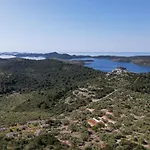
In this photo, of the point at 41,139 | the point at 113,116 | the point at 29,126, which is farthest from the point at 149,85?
the point at 41,139

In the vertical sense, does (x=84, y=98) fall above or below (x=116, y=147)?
below

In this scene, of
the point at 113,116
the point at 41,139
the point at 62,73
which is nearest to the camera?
the point at 41,139

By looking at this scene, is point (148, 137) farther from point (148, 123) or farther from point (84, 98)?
point (84, 98)

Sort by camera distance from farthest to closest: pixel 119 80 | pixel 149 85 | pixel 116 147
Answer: pixel 119 80 → pixel 149 85 → pixel 116 147

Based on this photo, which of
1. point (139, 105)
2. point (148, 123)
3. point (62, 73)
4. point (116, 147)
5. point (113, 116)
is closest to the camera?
point (116, 147)

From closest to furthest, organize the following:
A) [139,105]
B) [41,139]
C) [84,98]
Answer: [41,139] < [139,105] < [84,98]

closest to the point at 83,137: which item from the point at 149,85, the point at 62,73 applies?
the point at 149,85

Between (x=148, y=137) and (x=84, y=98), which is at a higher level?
(x=148, y=137)

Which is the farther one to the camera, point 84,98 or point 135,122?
point 84,98

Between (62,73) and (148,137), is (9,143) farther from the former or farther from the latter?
(62,73)
